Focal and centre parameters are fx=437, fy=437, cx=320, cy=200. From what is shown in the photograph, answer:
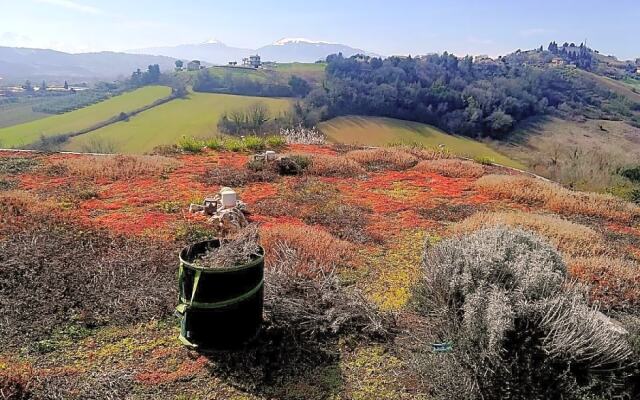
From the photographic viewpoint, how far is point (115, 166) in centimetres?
1133

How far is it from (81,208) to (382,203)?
239 inches

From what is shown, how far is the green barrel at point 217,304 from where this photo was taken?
390 centimetres

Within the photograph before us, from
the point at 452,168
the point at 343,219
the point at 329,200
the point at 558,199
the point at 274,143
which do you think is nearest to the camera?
the point at 343,219

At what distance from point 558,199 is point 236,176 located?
784 cm

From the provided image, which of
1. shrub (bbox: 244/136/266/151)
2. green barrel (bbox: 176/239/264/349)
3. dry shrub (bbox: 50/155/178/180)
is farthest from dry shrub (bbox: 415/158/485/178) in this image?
green barrel (bbox: 176/239/264/349)

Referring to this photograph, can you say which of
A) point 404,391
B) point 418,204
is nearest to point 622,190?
point 418,204

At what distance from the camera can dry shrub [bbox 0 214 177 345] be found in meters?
4.57

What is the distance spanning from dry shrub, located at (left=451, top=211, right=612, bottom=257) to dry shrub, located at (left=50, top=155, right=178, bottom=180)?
7675 millimetres

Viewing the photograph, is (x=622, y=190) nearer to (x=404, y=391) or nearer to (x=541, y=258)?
(x=541, y=258)

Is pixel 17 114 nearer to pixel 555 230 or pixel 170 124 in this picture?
pixel 170 124

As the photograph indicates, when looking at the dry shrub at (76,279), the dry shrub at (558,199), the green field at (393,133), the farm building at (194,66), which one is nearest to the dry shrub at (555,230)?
the dry shrub at (558,199)

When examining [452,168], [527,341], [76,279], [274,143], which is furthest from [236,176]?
[527,341]

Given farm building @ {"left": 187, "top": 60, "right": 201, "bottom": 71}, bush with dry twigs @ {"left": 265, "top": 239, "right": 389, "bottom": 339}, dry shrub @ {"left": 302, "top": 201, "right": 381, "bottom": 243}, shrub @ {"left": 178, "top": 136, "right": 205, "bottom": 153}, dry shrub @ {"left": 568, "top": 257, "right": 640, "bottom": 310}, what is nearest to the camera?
bush with dry twigs @ {"left": 265, "top": 239, "right": 389, "bottom": 339}

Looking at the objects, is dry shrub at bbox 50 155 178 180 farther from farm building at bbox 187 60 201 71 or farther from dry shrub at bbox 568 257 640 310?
farm building at bbox 187 60 201 71
